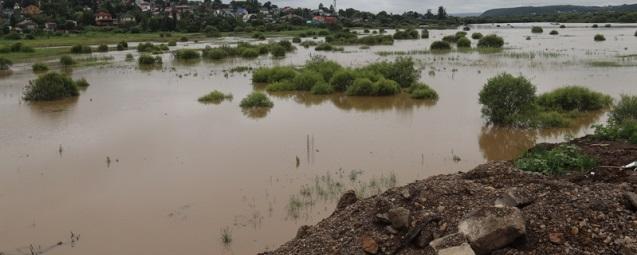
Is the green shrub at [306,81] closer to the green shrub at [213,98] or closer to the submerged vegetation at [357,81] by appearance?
the submerged vegetation at [357,81]

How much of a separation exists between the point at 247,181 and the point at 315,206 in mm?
2088

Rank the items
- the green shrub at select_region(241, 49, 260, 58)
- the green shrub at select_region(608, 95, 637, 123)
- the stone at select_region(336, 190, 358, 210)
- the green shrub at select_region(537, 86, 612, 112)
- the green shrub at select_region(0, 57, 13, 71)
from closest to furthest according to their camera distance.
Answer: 1. the stone at select_region(336, 190, 358, 210)
2. the green shrub at select_region(608, 95, 637, 123)
3. the green shrub at select_region(537, 86, 612, 112)
4. the green shrub at select_region(0, 57, 13, 71)
5. the green shrub at select_region(241, 49, 260, 58)

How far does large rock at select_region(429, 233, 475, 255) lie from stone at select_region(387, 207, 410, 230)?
0.48 metres

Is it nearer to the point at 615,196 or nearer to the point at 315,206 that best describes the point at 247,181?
the point at 315,206

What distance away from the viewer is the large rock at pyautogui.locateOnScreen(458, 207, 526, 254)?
4.81 metres

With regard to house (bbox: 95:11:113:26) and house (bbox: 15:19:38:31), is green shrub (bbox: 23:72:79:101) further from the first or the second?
house (bbox: 95:11:113:26)

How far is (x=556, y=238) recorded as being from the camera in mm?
4805

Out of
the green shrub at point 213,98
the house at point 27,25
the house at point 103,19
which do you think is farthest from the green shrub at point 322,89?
the house at point 103,19

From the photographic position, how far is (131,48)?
162 feet

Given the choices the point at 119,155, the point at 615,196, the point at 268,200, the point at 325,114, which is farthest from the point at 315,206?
the point at 325,114

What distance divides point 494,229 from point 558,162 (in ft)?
7.89

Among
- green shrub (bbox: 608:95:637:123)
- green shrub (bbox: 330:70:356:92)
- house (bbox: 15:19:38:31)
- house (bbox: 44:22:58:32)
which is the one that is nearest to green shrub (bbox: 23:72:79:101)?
green shrub (bbox: 330:70:356:92)

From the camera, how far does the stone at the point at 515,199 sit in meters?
5.48

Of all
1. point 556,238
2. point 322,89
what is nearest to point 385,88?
point 322,89
